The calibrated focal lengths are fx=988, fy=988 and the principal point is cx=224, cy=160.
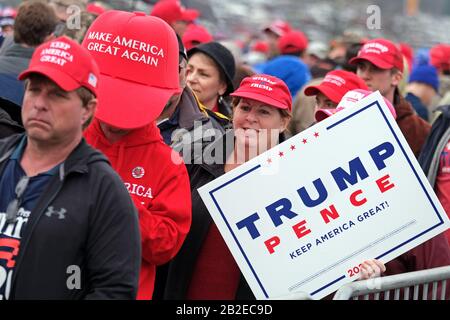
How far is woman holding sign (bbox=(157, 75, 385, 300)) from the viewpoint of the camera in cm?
477

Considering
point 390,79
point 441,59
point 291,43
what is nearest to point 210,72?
point 390,79

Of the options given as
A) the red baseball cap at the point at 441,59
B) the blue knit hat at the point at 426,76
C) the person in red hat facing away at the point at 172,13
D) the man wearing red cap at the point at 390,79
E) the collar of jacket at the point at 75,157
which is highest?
the collar of jacket at the point at 75,157

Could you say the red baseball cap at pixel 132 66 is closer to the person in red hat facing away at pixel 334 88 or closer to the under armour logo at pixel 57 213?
the under armour logo at pixel 57 213

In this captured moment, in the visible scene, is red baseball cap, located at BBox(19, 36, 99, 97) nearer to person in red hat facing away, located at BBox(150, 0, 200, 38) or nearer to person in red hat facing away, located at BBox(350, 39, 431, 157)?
person in red hat facing away, located at BBox(350, 39, 431, 157)

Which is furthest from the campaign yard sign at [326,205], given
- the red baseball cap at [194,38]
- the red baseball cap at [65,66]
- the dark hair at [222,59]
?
the red baseball cap at [194,38]

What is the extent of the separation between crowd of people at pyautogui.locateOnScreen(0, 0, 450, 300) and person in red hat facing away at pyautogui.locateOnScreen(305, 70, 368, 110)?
11 mm

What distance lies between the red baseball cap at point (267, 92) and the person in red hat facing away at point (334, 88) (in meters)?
1.40

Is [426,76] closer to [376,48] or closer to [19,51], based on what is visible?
[376,48]

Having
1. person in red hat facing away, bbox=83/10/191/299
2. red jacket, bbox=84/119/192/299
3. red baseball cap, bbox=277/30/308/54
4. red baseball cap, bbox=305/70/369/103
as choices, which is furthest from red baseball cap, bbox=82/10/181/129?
red baseball cap, bbox=277/30/308/54

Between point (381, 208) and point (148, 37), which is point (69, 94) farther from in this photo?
point (381, 208)

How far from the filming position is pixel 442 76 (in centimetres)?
1284

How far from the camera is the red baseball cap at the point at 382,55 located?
24.0ft

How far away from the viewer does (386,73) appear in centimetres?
736

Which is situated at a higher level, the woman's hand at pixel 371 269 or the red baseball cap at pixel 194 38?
the woman's hand at pixel 371 269
